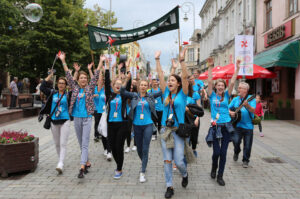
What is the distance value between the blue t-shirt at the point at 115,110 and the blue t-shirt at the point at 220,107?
1.76 metres

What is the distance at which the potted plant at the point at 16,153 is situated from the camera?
5121mm

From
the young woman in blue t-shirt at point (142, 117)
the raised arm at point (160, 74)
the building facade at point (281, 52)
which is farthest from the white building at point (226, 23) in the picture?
the raised arm at point (160, 74)

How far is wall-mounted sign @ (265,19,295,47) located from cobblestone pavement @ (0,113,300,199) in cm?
923

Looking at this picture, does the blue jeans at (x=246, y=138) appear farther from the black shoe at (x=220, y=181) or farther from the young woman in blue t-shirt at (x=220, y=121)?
the black shoe at (x=220, y=181)

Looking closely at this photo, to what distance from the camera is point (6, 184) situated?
4.81 metres

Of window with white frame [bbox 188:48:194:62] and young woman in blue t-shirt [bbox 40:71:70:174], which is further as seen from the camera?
window with white frame [bbox 188:48:194:62]

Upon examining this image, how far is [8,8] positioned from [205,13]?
112ft

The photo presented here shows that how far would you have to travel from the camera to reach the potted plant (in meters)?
5.12

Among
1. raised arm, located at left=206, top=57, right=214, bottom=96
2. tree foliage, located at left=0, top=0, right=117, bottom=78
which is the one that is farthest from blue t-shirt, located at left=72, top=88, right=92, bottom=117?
tree foliage, located at left=0, top=0, right=117, bottom=78

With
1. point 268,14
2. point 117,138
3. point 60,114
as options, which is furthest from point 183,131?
point 268,14

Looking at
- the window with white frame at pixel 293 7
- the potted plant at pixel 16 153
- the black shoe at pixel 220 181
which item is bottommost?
the black shoe at pixel 220 181

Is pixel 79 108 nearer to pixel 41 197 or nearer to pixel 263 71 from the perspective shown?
pixel 41 197

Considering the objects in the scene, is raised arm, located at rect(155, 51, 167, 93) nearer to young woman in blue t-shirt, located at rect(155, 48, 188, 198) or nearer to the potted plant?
young woman in blue t-shirt, located at rect(155, 48, 188, 198)

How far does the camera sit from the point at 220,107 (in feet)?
17.1
